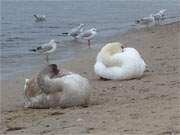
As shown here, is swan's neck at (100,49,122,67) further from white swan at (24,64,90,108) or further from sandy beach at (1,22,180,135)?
white swan at (24,64,90,108)

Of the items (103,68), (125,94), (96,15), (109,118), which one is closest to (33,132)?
(109,118)

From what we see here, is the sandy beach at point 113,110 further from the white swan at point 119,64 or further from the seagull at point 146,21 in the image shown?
the seagull at point 146,21

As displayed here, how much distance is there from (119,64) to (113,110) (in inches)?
147

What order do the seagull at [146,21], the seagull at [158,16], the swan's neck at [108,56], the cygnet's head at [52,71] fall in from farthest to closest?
the seagull at [158,16], the seagull at [146,21], the swan's neck at [108,56], the cygnet's head at [52,71]

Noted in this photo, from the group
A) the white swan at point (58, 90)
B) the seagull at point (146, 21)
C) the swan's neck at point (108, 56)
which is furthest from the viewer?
the seagull at point (146, 21)

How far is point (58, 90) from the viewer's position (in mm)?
9336

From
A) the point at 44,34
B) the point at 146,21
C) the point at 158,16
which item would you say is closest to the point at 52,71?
the point at 44,34

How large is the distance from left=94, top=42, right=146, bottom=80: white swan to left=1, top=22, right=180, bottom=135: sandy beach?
0.18 m

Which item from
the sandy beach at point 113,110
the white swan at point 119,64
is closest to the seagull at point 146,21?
the sandy beach at point 113,110

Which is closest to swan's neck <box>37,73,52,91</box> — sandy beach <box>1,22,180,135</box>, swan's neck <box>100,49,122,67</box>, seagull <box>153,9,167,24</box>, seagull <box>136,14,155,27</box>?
sandy beach <box>1,22,180,135</box>

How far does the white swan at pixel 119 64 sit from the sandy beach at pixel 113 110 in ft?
0.60

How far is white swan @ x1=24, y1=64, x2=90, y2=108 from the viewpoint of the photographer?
9273mm

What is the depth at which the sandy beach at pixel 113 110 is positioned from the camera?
6950 millimetres

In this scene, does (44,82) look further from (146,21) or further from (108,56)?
(146,21)
